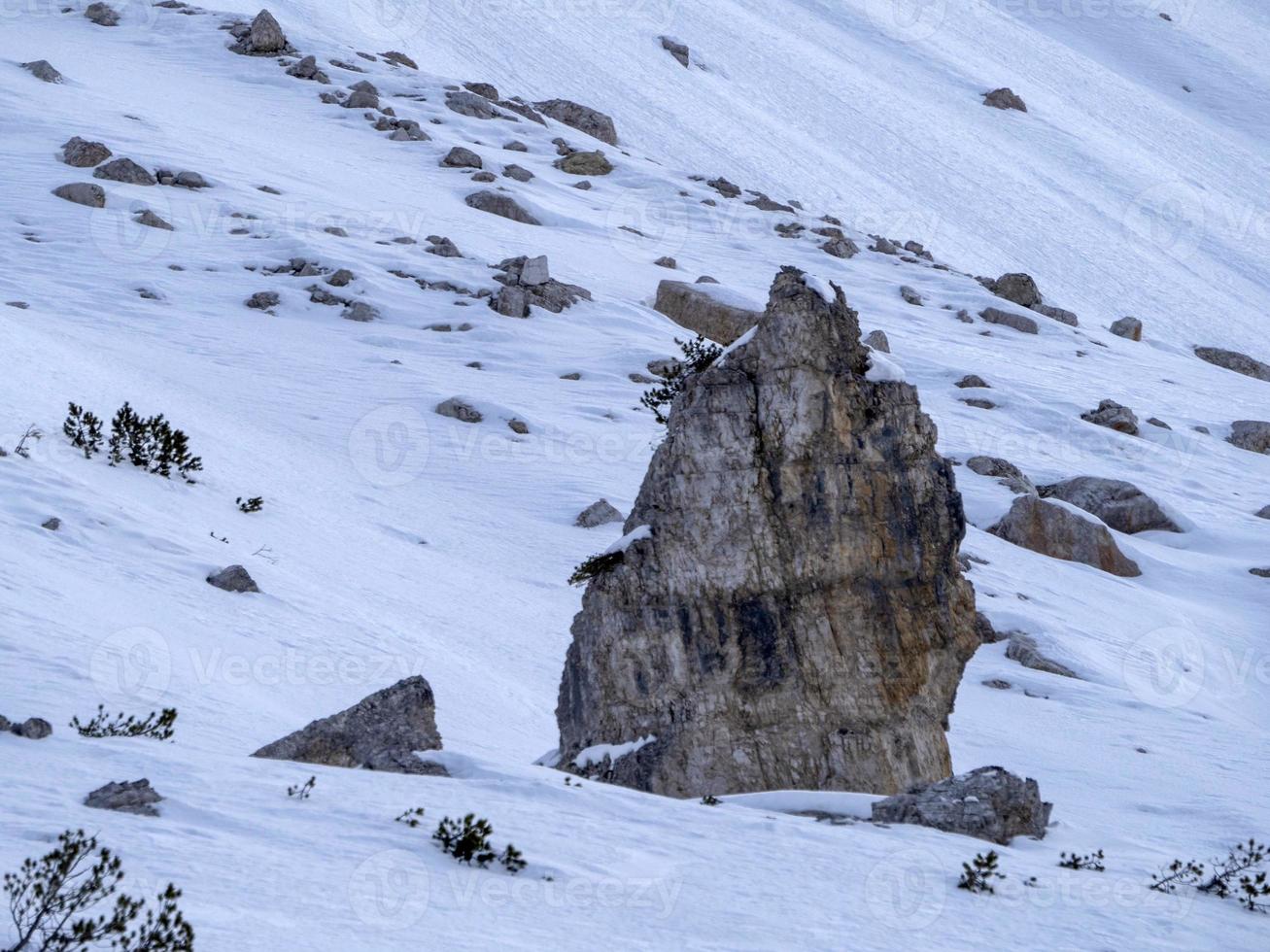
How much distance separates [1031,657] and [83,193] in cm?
1661

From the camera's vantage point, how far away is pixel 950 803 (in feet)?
23.1

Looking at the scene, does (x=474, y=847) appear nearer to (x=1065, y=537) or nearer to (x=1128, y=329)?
(x=1065, y=537)

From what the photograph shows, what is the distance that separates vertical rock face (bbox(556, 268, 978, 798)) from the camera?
8.01 m

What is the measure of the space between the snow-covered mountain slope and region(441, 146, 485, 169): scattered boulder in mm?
564

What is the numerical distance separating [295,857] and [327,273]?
1690 centimetres

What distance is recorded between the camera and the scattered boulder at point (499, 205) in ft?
87.9

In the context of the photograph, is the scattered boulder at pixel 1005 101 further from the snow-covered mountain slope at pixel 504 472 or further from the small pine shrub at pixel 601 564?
the small pine shrub at pixel 601 564

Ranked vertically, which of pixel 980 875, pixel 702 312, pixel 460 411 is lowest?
pixel 460 411

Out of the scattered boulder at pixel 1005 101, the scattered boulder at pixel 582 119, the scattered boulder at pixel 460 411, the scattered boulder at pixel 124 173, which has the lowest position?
the scattered boulder at pixel 460 411

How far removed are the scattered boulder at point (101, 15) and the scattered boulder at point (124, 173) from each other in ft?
46.3

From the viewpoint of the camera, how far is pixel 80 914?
13.8 feet

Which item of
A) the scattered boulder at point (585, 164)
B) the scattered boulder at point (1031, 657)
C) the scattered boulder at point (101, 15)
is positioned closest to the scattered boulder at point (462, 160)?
the scattered boulder at point (585, 164)

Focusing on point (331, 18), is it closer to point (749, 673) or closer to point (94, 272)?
point (94, 272)

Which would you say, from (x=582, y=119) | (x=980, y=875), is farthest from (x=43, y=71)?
(x=980, y=875)
